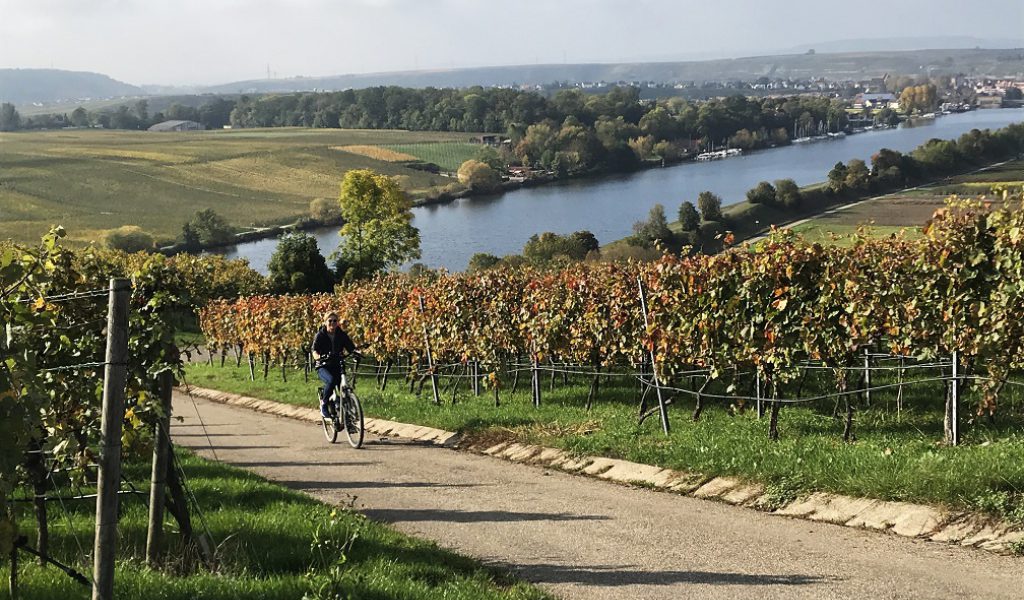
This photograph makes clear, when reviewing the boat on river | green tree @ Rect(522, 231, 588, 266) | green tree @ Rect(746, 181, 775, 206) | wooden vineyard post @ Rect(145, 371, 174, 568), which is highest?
the boat on river

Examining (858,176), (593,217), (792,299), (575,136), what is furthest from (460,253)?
(792,299)

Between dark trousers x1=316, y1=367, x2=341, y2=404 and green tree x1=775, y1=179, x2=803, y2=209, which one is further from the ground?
dark trousers x1=316, y1=367, x2=341, y2=404

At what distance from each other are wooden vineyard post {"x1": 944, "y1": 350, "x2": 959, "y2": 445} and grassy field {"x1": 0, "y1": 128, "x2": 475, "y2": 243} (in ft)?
326

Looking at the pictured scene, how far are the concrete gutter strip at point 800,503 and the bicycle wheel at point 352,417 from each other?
97cm

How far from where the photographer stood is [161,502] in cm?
705

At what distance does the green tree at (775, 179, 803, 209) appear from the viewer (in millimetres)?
98012

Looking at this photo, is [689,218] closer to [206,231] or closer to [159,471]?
[206,231]

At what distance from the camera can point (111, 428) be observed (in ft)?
18.0

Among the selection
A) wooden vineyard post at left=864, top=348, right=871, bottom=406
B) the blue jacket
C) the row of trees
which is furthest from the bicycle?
the row of trees

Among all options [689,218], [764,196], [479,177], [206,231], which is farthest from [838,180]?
[206,231]

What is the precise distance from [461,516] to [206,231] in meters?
105

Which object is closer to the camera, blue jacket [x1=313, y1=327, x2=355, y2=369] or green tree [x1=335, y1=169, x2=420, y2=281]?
blue jacket [x1=313, y1=327, x2=355, y2=369]

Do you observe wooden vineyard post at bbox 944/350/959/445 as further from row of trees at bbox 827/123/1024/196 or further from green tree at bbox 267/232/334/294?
row of trees at bbox 827/123/1024/196

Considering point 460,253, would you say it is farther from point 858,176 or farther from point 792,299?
point 792,299
